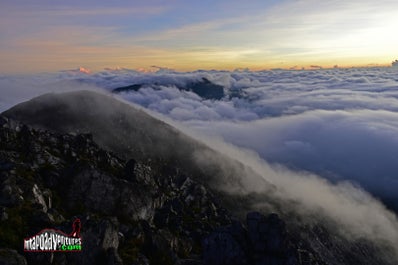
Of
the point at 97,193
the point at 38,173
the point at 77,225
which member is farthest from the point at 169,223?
the point at 77,225

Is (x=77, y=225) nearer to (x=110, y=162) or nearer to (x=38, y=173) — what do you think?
(x=38, y=173)

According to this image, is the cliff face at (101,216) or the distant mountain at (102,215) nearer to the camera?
the cliff face at (101,216)

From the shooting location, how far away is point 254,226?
116812 mm

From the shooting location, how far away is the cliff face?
239 feet

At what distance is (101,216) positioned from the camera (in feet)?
310

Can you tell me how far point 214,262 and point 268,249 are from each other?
60.4 ft

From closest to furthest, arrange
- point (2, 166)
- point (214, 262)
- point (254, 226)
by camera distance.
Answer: point (2, 166), point (214, 262), point (254, 226)

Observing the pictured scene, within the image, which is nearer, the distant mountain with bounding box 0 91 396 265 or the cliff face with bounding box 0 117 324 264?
the cliff face with bounding box 0 117 324 264

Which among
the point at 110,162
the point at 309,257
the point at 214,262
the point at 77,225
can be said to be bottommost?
the point at 309,257

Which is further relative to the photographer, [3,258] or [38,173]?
[38,173]

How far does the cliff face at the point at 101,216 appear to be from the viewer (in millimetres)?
72812

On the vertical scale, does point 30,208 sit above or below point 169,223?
above

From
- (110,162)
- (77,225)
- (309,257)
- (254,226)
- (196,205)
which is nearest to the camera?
(77,225)

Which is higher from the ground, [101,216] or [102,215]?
[101,216]
